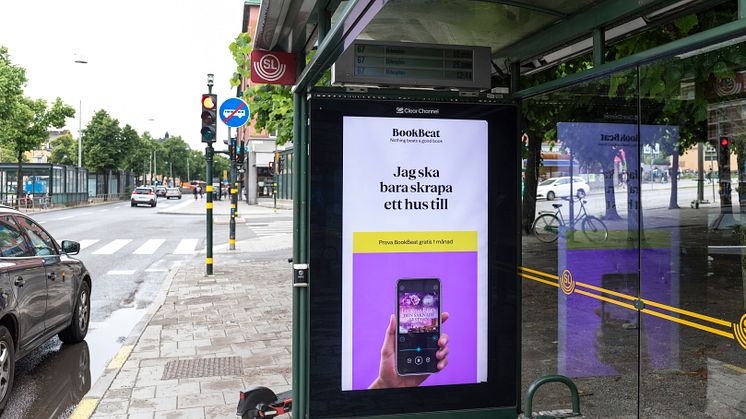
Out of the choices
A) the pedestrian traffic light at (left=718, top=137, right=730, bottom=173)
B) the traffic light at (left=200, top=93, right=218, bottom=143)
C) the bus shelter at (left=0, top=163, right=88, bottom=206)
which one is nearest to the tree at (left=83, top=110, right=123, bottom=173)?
the bus shelter at (left=0, top=163, right=88, bottom=206)

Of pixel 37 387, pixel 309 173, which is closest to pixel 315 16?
pixel 309 173

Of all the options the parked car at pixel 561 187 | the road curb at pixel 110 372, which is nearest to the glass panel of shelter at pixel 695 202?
the parked car at pixel 561 187

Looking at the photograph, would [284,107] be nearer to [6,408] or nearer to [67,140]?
[6,408]

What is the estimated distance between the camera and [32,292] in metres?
5.76

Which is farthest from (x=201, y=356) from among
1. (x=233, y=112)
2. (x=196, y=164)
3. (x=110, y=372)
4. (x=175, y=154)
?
(x=196, y=164)

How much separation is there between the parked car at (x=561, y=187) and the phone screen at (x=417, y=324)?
2.08m

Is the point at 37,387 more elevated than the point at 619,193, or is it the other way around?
the point at 619,193

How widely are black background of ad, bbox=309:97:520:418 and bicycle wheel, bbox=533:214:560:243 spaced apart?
1.93 metres

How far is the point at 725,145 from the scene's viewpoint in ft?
18.7

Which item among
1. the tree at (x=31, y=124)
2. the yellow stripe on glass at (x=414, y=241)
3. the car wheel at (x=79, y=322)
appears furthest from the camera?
the tree at (x=31, y=124)

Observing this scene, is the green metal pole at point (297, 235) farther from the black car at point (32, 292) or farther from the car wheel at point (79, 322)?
the car wheel at point (79, 322)

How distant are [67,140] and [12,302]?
98744 mm

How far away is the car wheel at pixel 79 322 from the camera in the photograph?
7309 mm

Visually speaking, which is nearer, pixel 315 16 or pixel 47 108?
pixel 315 16
